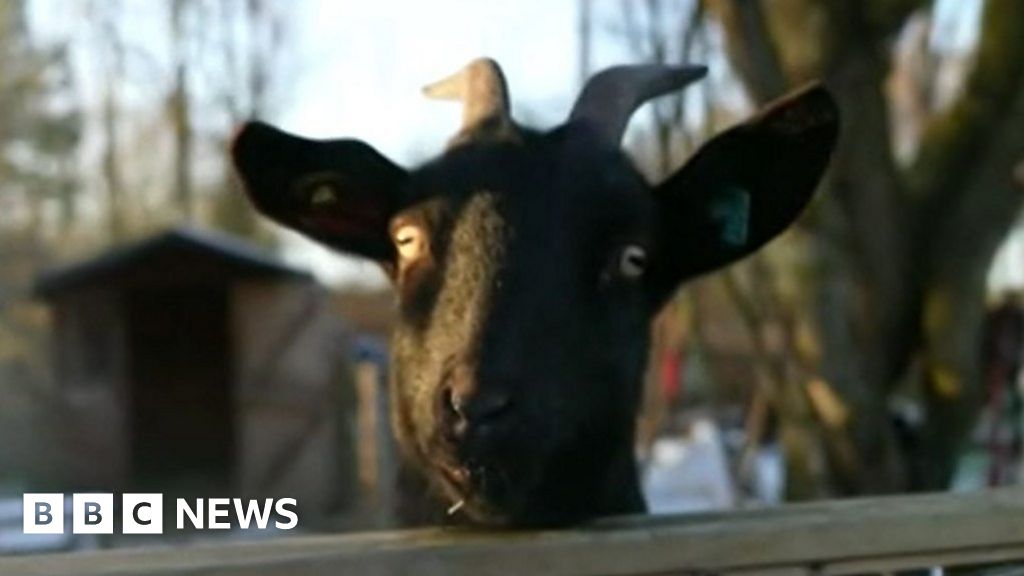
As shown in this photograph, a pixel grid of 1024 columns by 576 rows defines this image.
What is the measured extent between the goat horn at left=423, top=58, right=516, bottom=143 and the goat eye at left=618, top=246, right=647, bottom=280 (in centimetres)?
30

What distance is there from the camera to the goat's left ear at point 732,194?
3.49 m

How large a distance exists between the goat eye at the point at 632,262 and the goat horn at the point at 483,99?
30 cm

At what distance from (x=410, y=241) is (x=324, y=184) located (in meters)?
0.32

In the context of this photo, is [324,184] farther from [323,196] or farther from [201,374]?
[201,374]

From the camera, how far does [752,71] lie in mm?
7922

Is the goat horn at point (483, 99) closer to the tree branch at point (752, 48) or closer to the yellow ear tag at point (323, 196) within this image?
the yellow ear tag at point (323, 196)

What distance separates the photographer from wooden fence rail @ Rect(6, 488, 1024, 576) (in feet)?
7.98

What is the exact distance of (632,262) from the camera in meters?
3.35

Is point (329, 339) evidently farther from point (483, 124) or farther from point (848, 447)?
point (483, 124)

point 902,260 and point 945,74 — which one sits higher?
point 945,74

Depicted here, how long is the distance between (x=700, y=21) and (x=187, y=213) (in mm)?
17120

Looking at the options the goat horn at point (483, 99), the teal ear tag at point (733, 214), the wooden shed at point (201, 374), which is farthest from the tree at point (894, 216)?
the wooden shed at point (201, 374)

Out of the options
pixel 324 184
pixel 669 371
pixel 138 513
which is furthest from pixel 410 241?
pixel 669 371

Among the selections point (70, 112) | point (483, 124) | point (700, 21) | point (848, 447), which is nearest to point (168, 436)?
point (70, 112)
